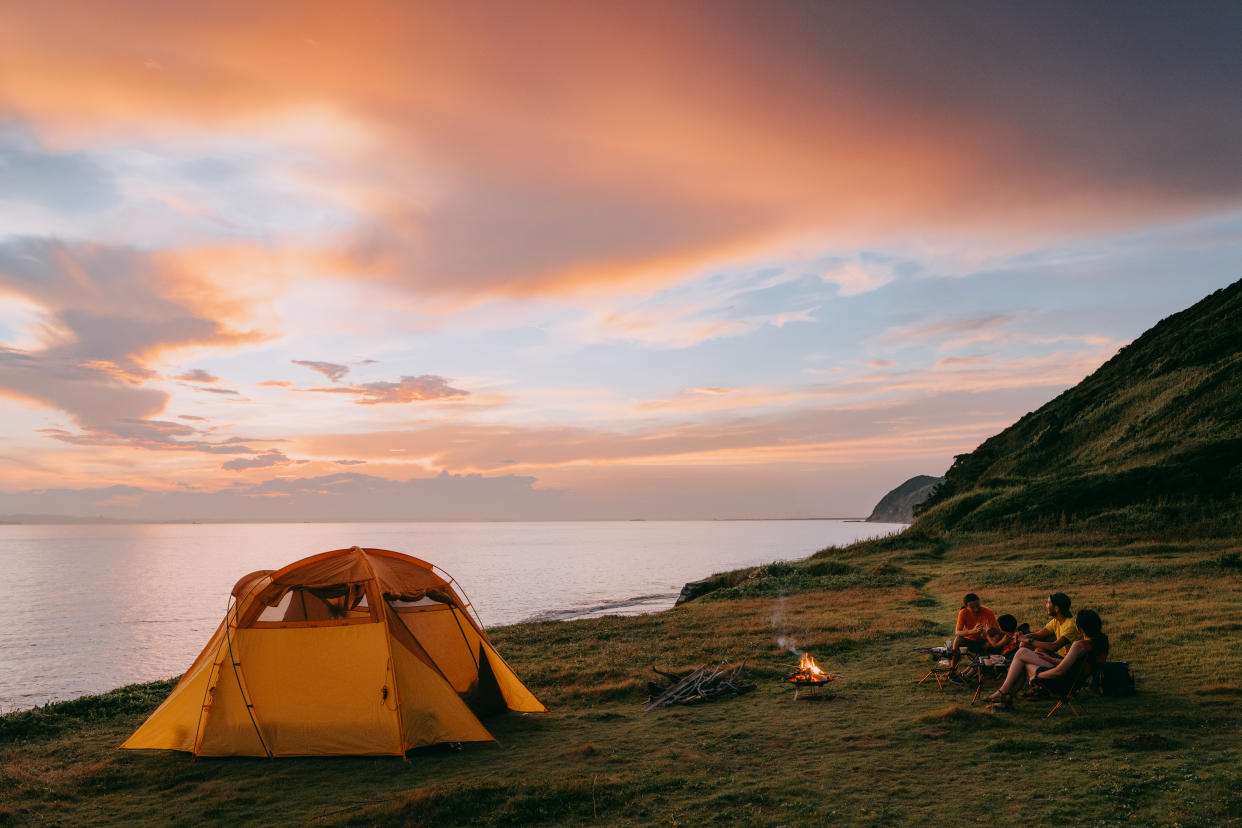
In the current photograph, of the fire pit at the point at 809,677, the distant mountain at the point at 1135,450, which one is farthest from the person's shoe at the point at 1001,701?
the distant mountain at the point at 1135,450

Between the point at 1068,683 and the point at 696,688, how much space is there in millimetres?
6976

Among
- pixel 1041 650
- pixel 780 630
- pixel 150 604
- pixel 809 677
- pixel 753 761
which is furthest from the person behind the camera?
pixel 150 604

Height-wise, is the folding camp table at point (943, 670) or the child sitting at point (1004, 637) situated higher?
the child sitting at point (1004, 637)

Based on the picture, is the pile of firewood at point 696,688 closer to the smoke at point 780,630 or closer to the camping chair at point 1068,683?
the smoke at point 780,630

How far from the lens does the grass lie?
30.4ft

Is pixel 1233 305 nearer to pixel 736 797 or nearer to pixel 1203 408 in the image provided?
pixel 1203 408

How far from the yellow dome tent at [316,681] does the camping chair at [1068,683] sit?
957cm

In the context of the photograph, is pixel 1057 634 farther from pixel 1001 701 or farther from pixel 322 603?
pixel 322 603

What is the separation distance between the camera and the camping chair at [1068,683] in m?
12.4

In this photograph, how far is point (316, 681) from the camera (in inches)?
508

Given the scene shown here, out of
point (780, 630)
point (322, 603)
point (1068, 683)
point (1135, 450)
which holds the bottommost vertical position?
point (780, 630)

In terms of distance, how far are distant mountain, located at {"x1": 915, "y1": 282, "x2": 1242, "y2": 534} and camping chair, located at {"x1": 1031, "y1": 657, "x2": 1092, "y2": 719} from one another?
3147 centimetres

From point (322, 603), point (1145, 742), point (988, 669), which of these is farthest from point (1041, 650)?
point (322, 603)

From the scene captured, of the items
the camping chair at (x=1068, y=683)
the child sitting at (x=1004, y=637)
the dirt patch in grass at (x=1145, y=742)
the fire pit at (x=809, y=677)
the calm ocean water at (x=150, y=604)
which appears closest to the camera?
the dirt patch in grass at (x=1145, y=742)
